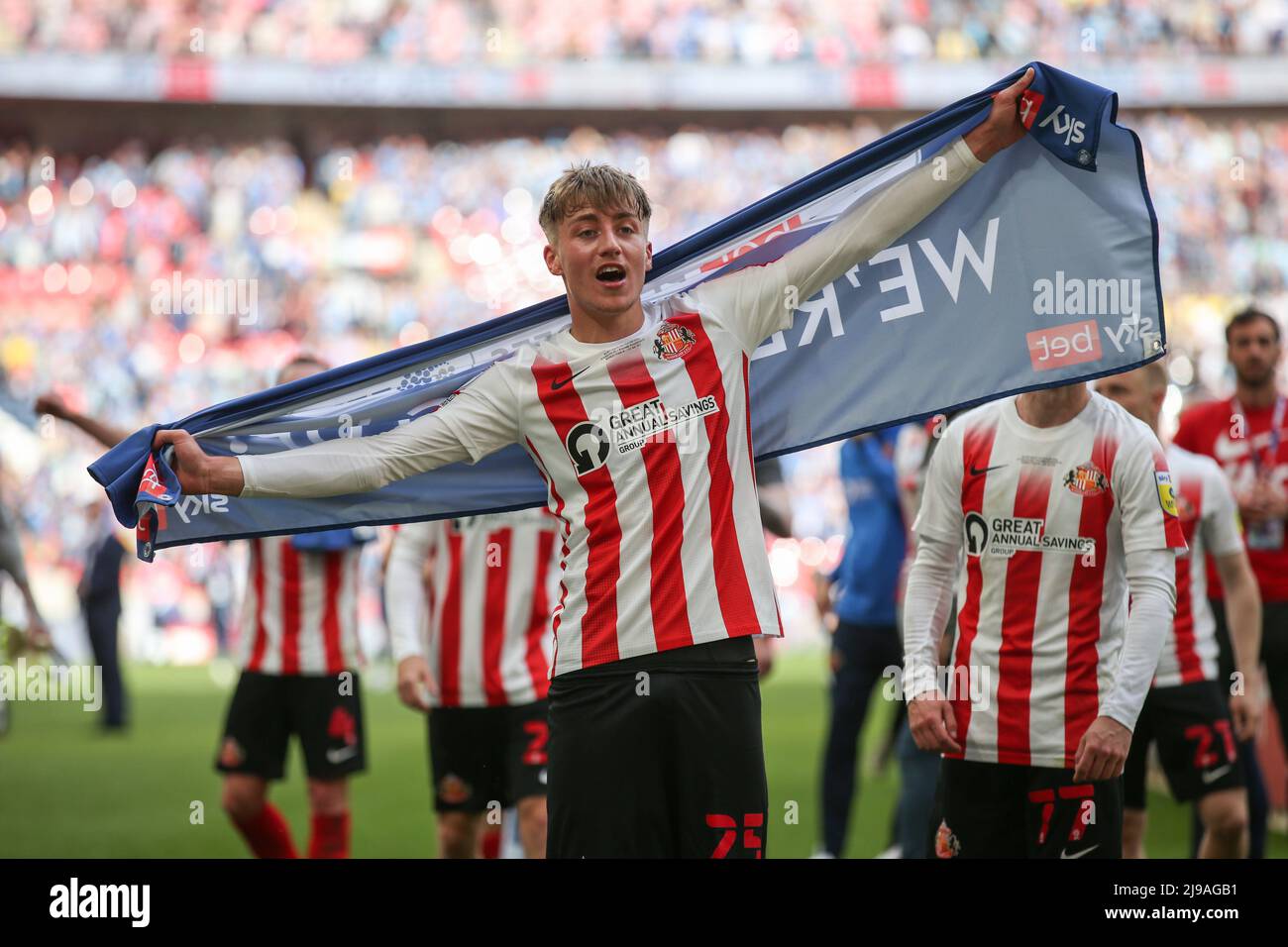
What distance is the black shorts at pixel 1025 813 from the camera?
3359 millimetres

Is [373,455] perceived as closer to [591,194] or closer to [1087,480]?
[591,194]

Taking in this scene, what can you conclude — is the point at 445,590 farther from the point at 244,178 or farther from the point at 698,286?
the point at 244,178

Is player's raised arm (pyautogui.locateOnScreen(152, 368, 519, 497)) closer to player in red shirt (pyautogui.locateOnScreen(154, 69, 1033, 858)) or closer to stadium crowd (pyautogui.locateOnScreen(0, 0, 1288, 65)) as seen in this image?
player in red shirt (pyautogui.locateOnScreen(154, 69, 1033, 858))

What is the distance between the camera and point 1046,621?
11.3 feet

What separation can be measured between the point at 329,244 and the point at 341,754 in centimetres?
1719

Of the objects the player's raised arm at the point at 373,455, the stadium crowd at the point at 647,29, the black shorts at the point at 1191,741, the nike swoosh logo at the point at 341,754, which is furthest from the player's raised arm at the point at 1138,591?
the stadium crowd at the point at 647,29

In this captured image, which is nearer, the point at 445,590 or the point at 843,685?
the point at 445,590

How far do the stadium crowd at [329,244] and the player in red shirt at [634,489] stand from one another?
15287 mm

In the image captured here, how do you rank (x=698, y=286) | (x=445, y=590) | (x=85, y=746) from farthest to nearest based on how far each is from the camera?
(x=85, y=746)
(x=445, y=590)
(x=698, y=286)

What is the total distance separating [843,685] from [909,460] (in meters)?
0.98
